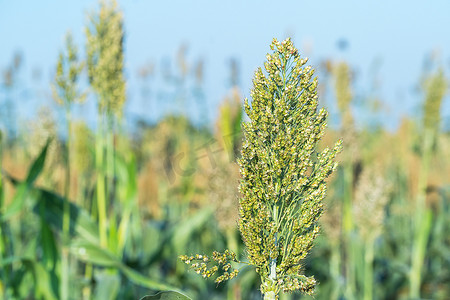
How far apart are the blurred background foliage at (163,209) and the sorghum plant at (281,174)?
0.60ft

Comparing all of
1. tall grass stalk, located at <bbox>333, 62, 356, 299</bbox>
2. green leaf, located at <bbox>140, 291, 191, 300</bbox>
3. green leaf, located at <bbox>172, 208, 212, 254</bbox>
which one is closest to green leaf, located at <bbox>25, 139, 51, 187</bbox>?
green leaf, located at <bbox>172, 208, 212, 254</bbox>

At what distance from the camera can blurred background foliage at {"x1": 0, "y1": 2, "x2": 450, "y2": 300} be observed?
10.3 feet

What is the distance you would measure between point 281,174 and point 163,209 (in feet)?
19.3

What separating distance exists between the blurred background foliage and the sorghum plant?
0.60ft

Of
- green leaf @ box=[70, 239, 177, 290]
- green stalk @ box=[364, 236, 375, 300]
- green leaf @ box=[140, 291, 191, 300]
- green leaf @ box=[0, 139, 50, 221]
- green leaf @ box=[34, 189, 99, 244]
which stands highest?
green leaf @ box=[0, 139, 50, 221]

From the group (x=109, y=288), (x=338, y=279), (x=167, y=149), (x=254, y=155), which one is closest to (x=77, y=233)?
(x=109, y=288)

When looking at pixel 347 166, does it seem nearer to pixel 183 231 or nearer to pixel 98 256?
pixel 183 231

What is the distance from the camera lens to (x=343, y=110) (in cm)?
527

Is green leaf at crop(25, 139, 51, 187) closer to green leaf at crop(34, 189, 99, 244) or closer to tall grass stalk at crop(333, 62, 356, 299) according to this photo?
green leaf at crop(34, 189, 99, 244)

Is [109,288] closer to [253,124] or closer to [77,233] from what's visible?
[77,233]

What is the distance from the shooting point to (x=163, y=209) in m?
7.00

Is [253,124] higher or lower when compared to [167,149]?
lower

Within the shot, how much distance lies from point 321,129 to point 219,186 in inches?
119

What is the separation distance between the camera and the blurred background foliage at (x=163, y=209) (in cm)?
313
